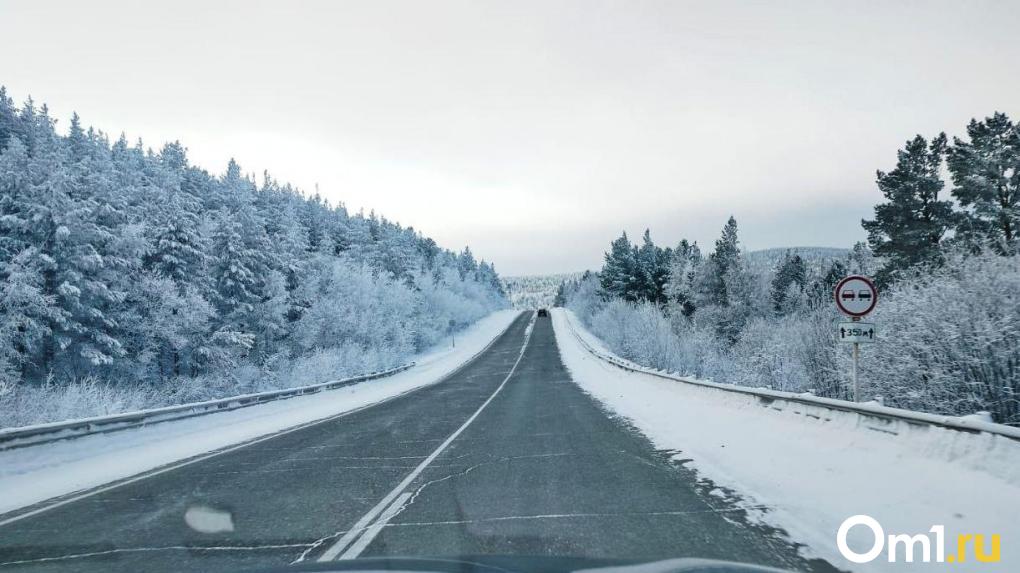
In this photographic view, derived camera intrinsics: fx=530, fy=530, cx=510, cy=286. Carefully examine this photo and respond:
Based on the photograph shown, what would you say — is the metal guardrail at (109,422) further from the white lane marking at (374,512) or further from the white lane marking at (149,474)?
the white lane marking at (374,512)

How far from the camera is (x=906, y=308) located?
38.0 ft

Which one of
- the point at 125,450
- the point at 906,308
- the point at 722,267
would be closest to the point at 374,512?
the point at 125,450

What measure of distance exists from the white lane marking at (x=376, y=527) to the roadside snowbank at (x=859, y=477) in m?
3.40

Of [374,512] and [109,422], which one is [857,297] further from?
[109,422]

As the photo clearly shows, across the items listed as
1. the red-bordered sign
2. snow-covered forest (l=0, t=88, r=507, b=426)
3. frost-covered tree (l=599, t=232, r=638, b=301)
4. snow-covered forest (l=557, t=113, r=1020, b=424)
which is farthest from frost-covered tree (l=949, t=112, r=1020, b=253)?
frost-covered tree (l=599, t=232, r=638, b=301)

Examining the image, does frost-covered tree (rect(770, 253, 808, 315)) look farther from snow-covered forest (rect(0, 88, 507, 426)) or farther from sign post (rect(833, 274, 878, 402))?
sign post (rect(833, 274, 878, 402))

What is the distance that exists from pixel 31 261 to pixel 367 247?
43609 mm

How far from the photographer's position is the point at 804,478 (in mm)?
5945

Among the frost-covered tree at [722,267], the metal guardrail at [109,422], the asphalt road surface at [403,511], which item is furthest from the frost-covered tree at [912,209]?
the metal guardrail at [109,422]

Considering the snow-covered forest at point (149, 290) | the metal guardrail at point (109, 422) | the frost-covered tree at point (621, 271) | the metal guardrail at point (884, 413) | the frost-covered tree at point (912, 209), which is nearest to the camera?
the metal guardrail at point (884, 413)

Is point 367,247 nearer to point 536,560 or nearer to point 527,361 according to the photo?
point 527,361

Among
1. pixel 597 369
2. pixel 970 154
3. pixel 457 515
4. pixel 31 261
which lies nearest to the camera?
pixel 457 515

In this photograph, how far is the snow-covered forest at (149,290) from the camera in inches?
904

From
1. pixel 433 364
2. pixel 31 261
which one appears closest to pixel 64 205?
pixel 31 261
